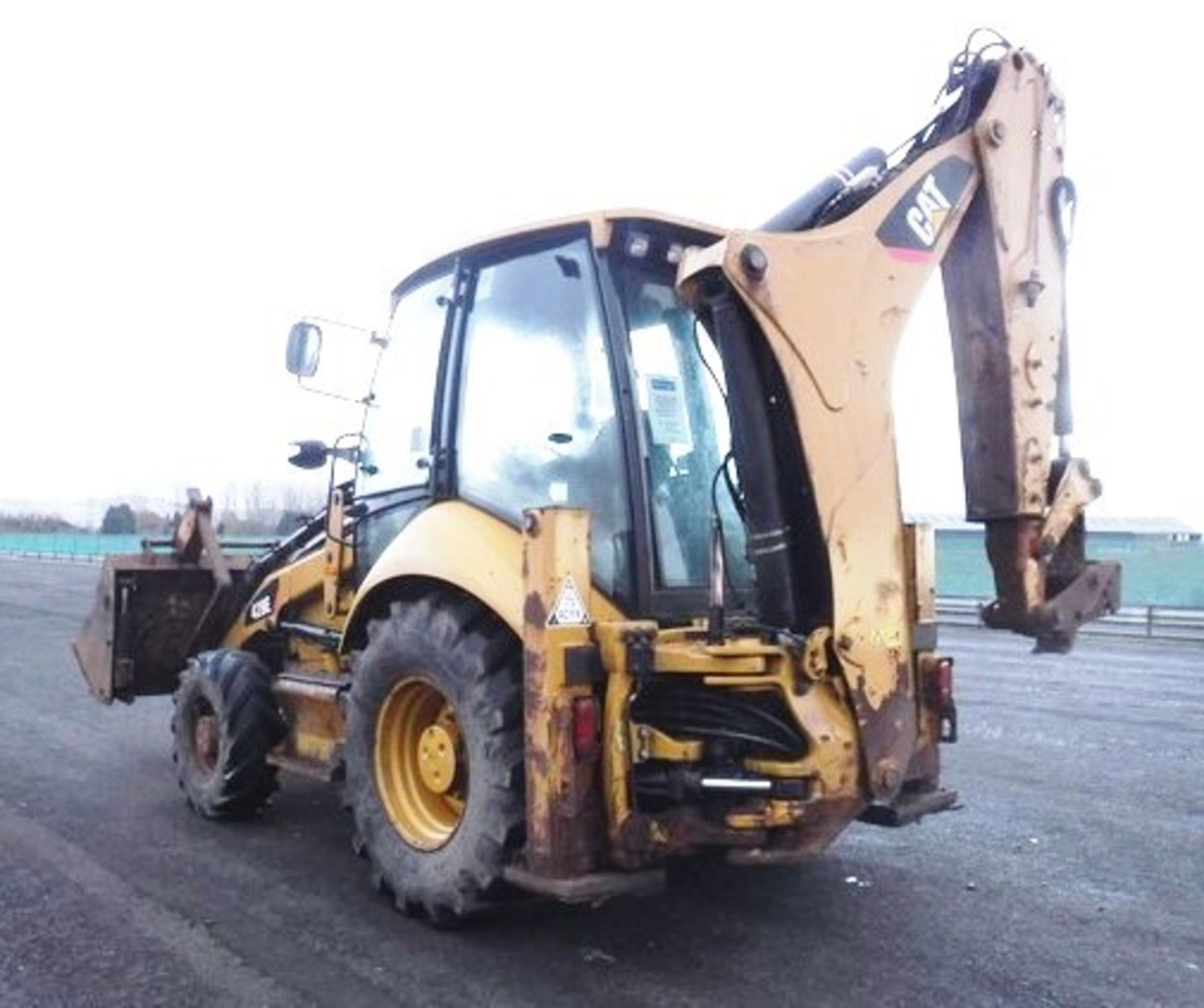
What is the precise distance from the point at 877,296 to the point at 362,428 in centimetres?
283

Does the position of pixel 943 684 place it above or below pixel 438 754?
above

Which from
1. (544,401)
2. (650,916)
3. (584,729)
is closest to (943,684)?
(650,916)

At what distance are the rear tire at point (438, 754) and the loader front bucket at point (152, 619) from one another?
2767 millimetres

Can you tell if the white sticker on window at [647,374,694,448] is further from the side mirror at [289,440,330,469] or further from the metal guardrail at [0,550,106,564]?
the metal guardrail at [0,550,106,564]

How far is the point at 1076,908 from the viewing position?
16.1ft

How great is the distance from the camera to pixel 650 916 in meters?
4.79

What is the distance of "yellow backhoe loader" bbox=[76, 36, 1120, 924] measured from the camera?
408cm

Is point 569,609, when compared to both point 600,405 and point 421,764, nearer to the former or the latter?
point 600,405

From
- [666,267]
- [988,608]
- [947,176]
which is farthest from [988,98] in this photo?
[988,608]

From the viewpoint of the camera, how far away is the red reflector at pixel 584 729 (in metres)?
4.04

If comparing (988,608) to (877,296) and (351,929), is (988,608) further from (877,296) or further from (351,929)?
(351,929)

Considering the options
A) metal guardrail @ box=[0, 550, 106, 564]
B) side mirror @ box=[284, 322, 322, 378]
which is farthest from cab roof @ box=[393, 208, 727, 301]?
metal guardrail @ box=[0, 550, 106, 564]

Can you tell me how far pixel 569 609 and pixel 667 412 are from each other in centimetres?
102

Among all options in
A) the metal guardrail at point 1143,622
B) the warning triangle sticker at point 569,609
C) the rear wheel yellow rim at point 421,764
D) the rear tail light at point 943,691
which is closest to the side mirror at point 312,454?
the rear wheel yellow rim at point 421,764
